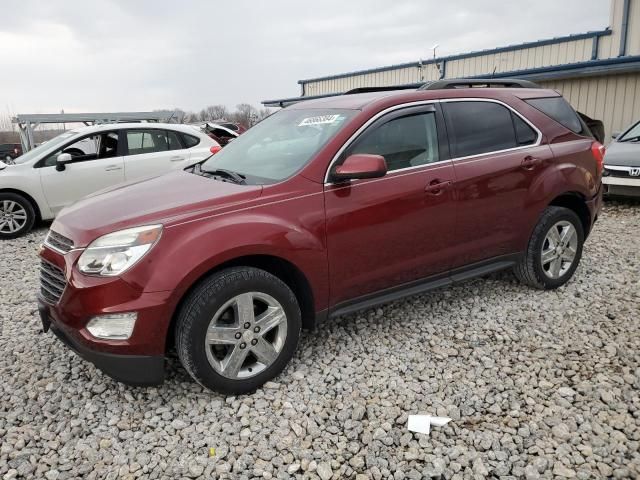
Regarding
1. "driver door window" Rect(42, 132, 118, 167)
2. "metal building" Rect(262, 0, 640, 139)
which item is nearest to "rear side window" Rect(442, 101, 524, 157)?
"driver door window" Rect(42, 132, 118, 167)

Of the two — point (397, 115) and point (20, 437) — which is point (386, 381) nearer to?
point (397, 115)

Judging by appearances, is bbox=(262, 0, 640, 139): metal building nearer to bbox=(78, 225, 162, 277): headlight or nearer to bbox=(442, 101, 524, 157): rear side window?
bbox=(442, 101, 524, 157): rear side window

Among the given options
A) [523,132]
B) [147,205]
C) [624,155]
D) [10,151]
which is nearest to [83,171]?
[147,205]

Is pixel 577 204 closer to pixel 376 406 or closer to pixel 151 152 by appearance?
pixel 376 406

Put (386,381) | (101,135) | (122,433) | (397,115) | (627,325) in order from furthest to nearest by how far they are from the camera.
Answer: (101,135)
(627,325)
(397,115)
(386,381)
(122,433)

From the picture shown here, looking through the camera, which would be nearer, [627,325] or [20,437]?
[20,437]

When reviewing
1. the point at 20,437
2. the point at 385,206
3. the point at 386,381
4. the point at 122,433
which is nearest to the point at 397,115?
the point at 385,206

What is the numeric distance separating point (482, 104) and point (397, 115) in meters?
0.90

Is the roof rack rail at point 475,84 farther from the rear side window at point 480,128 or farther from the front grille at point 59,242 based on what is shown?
the front grille at point 59,242

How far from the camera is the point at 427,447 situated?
256cm

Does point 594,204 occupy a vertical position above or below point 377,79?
below

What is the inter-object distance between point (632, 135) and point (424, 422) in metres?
8.11

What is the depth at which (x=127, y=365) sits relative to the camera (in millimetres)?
2697

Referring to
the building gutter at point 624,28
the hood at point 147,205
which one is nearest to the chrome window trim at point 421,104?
the hood at point 147,205
